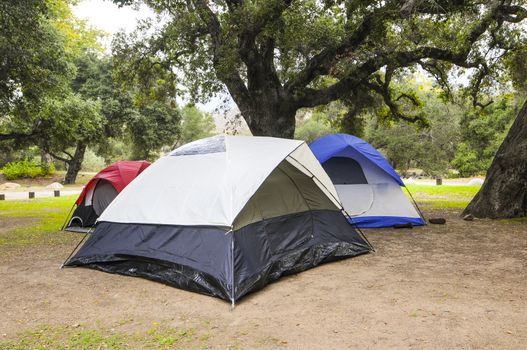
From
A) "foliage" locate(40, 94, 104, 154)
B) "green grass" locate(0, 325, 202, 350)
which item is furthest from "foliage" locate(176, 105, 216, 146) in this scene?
"green grass" locate(0, 325, 202, 350)

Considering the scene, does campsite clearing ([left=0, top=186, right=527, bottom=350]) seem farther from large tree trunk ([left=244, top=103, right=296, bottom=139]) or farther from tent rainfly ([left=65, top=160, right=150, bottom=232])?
large tree trunk ([left=244, top=103, right=296, bottom=139])

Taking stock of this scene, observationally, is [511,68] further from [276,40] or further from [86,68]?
Answer: [86,68]

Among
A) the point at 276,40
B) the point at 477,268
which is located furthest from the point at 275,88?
the point at 477,268

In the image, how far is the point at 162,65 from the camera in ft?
45.3

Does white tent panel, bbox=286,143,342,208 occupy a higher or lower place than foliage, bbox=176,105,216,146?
lower

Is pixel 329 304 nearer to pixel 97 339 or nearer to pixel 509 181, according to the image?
pixel 97 339

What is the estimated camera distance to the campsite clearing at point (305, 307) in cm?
354

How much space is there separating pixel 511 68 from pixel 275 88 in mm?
7167

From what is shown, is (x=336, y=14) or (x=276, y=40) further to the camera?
(x=336, y=14)

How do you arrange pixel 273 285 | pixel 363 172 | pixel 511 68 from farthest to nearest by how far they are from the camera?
pixel 511 68
pixel 363 172
pixel 273 285

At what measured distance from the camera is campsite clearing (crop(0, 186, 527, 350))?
3.54m

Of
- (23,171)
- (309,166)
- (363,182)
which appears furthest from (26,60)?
(23,171)

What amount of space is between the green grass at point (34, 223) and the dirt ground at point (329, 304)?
1990 mm

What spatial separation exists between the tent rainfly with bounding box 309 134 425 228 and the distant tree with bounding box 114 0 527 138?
3.01 meters
